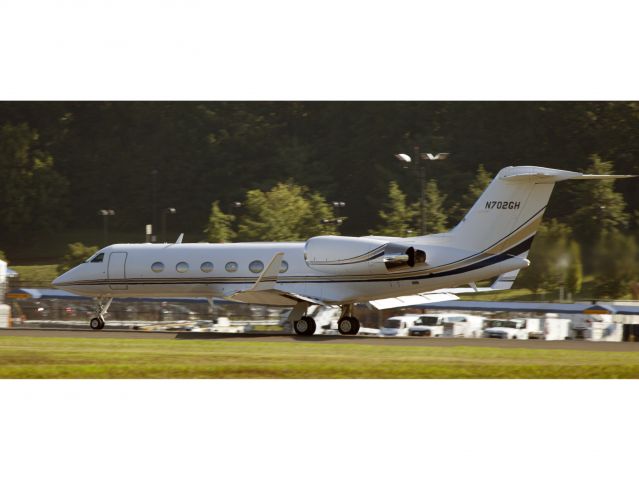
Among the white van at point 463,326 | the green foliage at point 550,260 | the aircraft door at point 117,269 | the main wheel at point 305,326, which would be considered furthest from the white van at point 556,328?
the aircraft door at point 117,269

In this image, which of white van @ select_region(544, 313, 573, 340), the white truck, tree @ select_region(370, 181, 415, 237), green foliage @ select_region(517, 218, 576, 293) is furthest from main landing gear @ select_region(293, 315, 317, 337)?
tree @ select_region(370, 181, 415, 237)

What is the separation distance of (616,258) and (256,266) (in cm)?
1265

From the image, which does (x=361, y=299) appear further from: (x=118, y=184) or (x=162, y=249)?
(x=118, y=184)

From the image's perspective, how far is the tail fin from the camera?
3030cm

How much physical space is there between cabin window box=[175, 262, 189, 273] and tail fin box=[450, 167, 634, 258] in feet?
29.5

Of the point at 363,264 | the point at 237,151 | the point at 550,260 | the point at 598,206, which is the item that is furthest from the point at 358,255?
the point at 237,151

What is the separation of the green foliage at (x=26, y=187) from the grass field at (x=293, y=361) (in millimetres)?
51247

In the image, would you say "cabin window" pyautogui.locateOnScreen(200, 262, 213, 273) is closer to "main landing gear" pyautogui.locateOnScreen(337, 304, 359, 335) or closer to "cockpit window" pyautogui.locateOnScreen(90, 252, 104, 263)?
"cockpit window" pyautogui.locateOnScreen(90, 252, 104, 263)

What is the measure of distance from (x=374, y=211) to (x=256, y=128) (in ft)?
45.2

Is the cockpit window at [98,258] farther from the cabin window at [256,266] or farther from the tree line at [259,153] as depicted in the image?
the tree line at [259,153]

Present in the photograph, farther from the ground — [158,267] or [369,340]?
[158,267]

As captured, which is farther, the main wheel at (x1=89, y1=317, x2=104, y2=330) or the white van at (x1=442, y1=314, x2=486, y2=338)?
the white van at (x1=442, y1=314, x2=486, y2=338)

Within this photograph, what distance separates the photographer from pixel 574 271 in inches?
1547

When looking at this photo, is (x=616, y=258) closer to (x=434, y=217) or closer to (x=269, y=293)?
(x=269, y=293)
